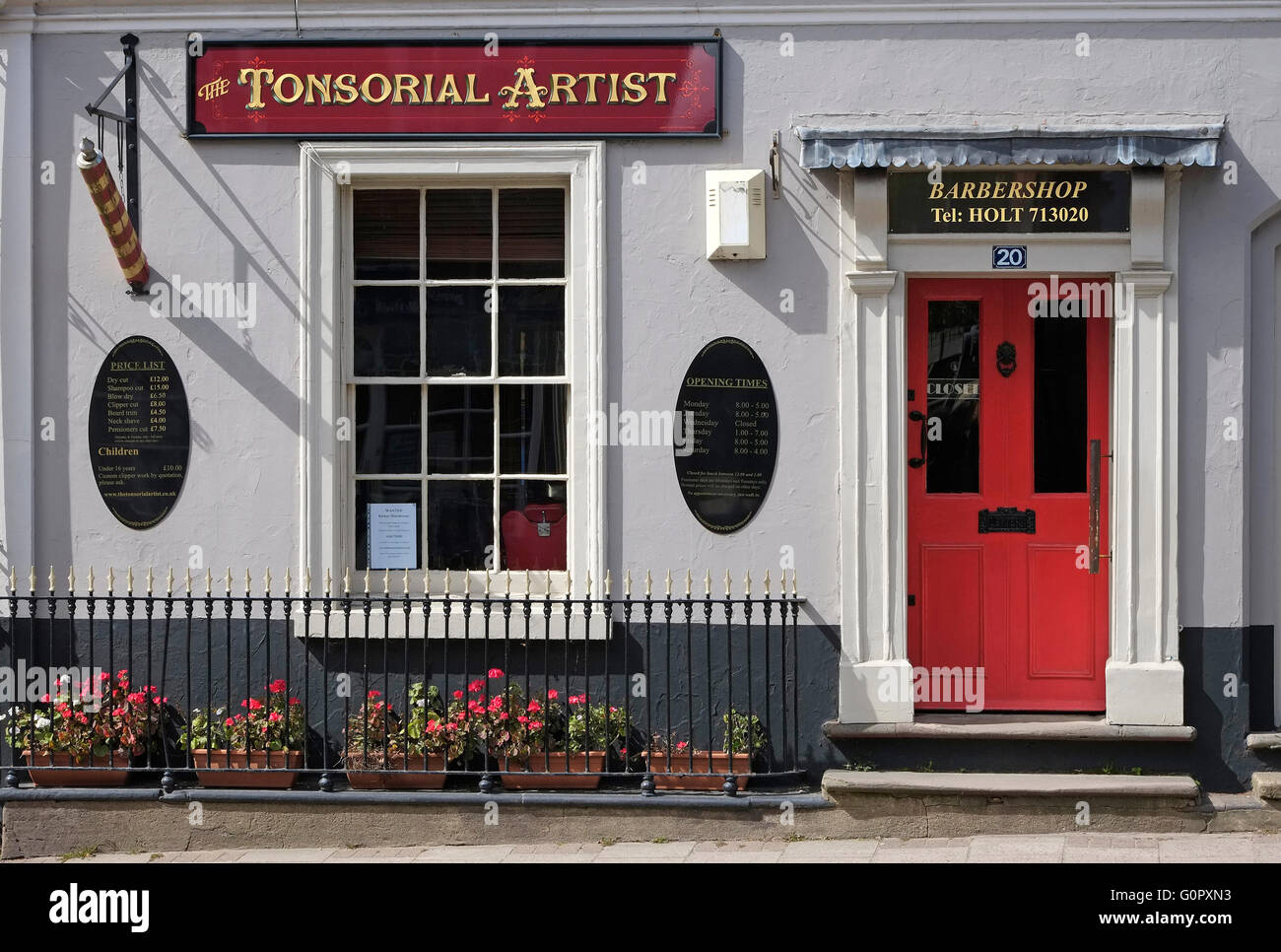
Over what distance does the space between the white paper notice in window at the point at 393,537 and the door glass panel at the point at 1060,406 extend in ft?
11.0

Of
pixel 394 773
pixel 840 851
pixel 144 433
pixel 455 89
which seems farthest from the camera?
pixel 144 433

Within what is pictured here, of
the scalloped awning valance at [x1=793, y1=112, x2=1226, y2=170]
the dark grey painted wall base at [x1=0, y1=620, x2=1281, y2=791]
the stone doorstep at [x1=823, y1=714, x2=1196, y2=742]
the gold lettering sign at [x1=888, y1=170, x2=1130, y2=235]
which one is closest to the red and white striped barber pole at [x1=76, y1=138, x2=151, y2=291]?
the dark grey painted wall base at [x1=0, y1=620, x2=1281, y2=791]

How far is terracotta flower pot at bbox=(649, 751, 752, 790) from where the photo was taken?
279 inches

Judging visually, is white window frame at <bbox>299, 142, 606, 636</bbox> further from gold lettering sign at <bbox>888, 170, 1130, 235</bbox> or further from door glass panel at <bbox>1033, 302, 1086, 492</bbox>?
door glass panel at <bbox>1033, 302, 1086, 492</bbox>

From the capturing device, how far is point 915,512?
7.59 meters

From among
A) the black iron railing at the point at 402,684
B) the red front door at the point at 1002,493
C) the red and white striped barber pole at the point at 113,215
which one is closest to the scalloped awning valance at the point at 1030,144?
the red front door at the point at 1002,493

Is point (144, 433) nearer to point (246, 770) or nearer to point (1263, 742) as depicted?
point (246, 770)

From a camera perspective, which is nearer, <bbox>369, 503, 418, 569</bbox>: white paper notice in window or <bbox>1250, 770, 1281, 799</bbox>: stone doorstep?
<bbox>1250, 770, 1281, 799</bbox>: stone doorstep

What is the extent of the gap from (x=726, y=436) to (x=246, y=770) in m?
2.97

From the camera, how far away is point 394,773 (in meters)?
7.08

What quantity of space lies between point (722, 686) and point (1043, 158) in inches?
123

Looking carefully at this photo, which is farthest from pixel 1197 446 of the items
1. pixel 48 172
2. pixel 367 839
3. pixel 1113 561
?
pixel 48 172

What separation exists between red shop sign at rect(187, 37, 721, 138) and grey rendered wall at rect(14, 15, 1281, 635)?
0.48ft

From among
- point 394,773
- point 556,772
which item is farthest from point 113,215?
point 556,772
